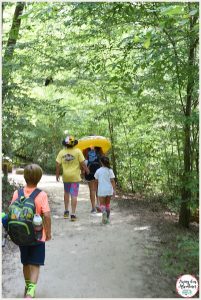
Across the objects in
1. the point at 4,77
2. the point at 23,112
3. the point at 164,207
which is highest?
the point at 4,77

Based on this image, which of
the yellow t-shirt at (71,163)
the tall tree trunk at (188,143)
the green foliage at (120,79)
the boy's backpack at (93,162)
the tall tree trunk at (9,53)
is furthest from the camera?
the boy's backpack at (93,162)

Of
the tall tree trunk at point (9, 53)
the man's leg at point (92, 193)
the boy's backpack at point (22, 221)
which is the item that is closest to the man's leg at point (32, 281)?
the boy's backpack at point (22, 221)

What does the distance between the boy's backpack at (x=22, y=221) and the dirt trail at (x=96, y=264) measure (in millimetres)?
849

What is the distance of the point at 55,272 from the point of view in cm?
525

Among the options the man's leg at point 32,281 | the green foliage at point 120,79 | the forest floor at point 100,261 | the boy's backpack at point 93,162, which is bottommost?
the forest floor at point 100,261

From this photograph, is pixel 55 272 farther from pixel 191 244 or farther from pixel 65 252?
pixel 191 244

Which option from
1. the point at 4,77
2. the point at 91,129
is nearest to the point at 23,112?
the point at 4,77

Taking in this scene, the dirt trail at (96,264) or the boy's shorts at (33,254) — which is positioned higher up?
the boy's shorts at (33,254)

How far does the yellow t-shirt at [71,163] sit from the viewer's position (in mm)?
8070

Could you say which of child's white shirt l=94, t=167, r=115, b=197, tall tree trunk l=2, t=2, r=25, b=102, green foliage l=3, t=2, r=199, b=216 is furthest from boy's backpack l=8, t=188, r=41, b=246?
tall tree trunk l=2, t=2, r=25, b=102

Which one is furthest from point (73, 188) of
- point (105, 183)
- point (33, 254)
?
point (33, 254)

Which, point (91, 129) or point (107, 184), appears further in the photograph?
point (91, 129)

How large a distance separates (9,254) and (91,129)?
9.75 meters

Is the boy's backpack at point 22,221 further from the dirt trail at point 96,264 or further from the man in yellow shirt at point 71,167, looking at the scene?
the man in yellow shirt at point 71,167
